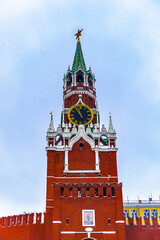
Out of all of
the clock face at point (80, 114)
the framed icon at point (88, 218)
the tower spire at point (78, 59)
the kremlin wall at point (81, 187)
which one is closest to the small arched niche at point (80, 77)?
the kremlin wall at point (81, 187)

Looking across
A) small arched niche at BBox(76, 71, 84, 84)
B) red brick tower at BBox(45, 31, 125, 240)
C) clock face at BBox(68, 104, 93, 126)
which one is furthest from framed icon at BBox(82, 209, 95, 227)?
small arched niche at BBox(76, 71, 84, 84)

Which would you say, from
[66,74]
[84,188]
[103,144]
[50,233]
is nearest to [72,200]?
[84,188]

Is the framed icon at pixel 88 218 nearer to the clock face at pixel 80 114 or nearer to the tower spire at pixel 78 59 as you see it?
the clock face at pixel 80 114

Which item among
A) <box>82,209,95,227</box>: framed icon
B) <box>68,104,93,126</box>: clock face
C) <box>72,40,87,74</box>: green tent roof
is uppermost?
<box>72,40,87,74</box>: green tent roof

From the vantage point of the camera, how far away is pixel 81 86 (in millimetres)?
40469

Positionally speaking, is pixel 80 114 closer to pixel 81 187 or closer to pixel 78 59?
pixel 78 59

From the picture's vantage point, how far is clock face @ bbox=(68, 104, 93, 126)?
36.9 m

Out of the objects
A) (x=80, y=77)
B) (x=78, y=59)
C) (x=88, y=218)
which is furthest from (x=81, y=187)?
(x=78, y=59)

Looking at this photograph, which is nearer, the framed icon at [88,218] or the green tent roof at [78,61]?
the framed icon at [88,218]

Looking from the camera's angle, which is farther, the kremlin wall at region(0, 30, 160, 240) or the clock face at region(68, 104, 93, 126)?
the clock face at region(68, 104, 93, 126)

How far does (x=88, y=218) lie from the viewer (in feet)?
88.5

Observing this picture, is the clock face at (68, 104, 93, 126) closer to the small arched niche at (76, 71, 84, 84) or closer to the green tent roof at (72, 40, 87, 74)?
the small arched niche at (76, 71, 84, 84)

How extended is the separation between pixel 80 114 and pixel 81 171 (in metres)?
7.70

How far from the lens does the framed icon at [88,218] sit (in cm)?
2683
